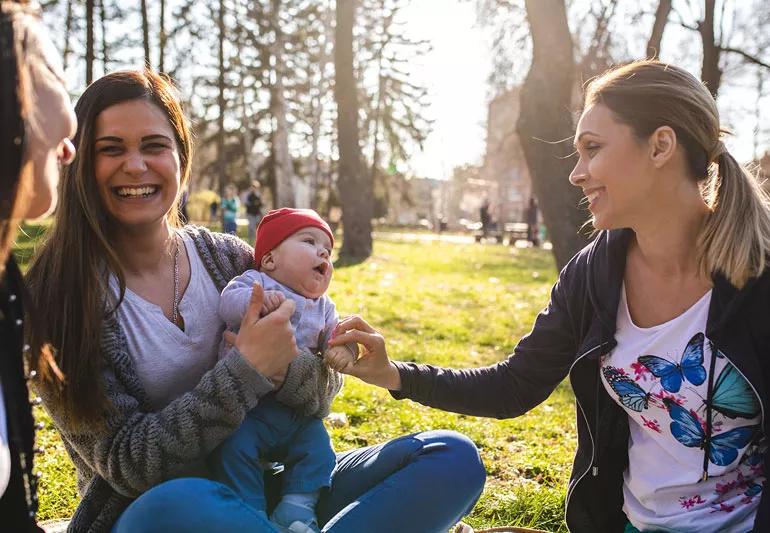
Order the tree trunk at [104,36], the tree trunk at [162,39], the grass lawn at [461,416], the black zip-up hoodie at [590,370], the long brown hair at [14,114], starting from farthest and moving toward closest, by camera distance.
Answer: the tree trunk at [162,39]
the tree trunk at [104,36]
the grass lawn at [461,416]
the black zip-up hoodie at [590,370]
the long brown hair at [14,114]

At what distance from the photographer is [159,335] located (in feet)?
6.70

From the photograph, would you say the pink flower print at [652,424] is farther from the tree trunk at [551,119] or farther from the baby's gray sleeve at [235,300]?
the tree trunk at [551,119]

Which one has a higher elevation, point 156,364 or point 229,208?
point 229,208

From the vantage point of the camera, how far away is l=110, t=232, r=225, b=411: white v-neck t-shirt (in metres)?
2.00

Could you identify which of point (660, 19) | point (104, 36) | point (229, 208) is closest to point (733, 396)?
point (660, 19)

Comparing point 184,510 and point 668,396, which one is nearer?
point 184,510

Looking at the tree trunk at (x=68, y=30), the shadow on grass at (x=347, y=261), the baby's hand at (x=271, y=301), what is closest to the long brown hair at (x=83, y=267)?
the baby's hand at (x=271, y=301)

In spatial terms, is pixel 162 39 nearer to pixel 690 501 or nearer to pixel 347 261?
pixel 347 261

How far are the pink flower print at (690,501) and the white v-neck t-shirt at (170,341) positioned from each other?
4.82 feet

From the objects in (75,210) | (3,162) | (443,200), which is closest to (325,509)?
(75,210)

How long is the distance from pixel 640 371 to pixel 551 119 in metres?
3.80

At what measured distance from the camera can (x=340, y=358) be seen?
218 centimetres

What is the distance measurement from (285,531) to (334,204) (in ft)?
85.4

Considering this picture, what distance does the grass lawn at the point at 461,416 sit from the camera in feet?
10.4
